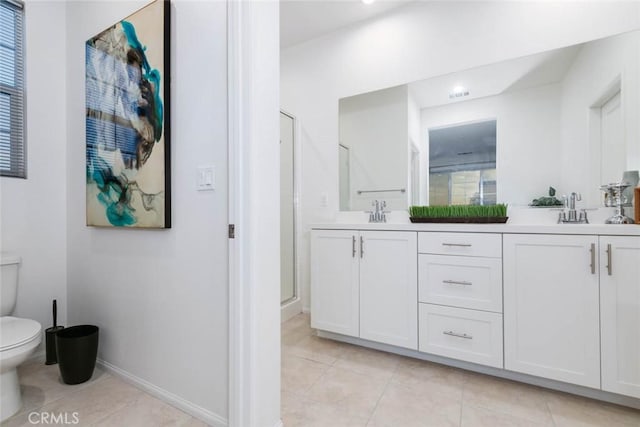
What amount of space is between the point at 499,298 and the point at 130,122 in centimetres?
225

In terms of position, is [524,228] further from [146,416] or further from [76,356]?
[76,356]

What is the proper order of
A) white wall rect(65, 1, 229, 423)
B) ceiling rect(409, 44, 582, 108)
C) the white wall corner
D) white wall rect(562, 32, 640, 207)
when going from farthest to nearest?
1. ceiling rect(409, 44, 582, 108)
2. white wall rect(562, 32, 640, 207)
3. white wall rect(65, 1, 229, 423)
4. the white wall corner

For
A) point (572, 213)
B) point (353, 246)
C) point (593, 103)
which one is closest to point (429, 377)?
point (353, 246)

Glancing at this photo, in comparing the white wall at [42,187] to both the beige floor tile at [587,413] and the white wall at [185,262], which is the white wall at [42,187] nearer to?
the white wall at [185,262]

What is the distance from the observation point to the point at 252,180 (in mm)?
1146

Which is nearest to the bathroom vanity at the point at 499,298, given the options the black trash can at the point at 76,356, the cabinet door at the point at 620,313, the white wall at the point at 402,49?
the cabinet door at the point at 620,313

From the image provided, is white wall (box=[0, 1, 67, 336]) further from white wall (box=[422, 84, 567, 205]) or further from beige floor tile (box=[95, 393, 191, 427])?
white wall (box=[422, 84, 567, 205])

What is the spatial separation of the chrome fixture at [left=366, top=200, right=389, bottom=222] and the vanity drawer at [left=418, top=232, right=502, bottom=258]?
56 centimetres

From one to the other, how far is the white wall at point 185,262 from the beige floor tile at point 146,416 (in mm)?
82

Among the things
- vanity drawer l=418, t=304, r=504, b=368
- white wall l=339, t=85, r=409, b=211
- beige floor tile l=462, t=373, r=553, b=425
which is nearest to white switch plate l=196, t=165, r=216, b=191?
vanity drawer l=418, t=304, r=504, b=368

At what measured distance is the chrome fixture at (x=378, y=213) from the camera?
239cm

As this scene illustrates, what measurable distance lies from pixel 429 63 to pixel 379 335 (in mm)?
2052

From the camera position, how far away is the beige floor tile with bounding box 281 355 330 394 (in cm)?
162

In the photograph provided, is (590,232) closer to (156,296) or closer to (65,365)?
(156,296)
